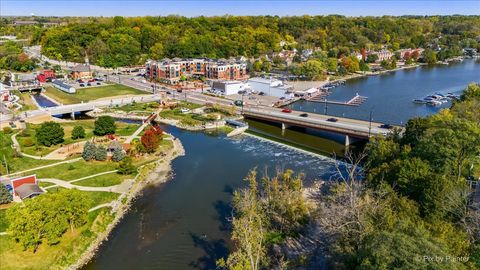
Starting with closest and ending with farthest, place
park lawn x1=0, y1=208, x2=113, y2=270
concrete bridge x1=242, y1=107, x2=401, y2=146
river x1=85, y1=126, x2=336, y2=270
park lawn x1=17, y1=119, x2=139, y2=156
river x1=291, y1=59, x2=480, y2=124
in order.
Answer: park lawn x1=0, y1=208, x2=113, y2=270 < river x1=85, y1=126, x2=336, y2=270 < park lawn x1=17, y1=119, x2=139, y2=156 < concrete bridge x1=242, y1=107, x2=401, y2=146 < river x1=291, y1=59, x2=480, y2=124

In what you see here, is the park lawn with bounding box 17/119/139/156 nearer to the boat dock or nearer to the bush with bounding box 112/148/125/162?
the bush with bounding box 112/148/125/162

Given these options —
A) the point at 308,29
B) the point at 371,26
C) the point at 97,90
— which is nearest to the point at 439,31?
the point at 371,26

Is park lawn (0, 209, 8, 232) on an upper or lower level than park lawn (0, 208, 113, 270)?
upper

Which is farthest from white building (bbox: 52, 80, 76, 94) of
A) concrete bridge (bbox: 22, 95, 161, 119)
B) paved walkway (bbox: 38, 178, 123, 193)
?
paved walkway (bbox: 38, 178, 123, 193)

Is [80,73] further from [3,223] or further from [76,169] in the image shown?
[3,223]

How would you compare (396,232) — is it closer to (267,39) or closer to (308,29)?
(267,39)

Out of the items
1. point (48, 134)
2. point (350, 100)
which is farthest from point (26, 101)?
point (350, 100)

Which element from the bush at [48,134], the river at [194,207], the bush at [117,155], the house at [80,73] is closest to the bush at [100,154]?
the bush at [117,155]

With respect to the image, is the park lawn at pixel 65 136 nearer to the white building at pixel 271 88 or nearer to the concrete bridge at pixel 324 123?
the concrete bridge at pixel 324 123
